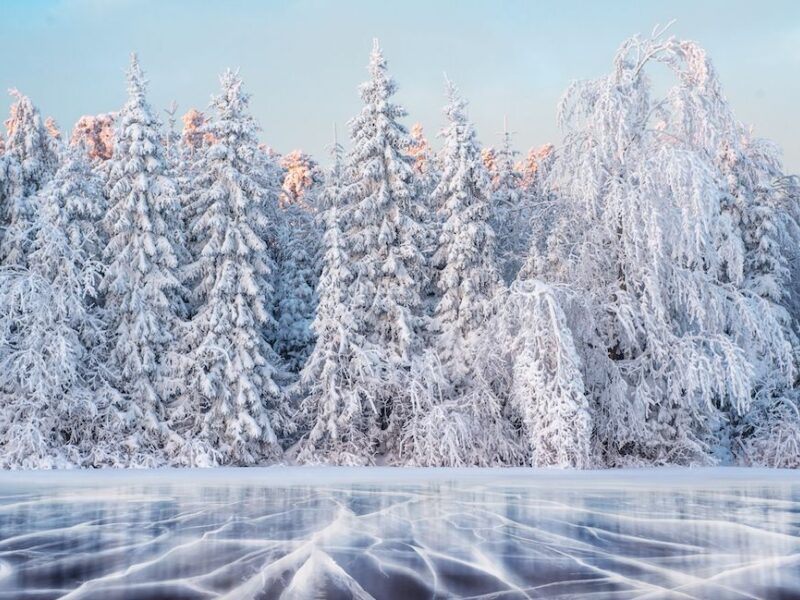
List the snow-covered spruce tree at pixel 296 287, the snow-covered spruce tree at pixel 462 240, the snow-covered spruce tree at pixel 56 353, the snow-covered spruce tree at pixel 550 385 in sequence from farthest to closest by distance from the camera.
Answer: the snow-covered spruce tree at pixel 296 287, the snow-covered spruce tree at pixel 462 240, the snow-covered spruce tree at pixel 56 353, the snow-covered spruce tree at pixel 550 385

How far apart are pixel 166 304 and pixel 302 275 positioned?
592 cm

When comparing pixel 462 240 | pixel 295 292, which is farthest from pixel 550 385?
pixel 295 292

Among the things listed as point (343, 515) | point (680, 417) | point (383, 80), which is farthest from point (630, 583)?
point (383, 80)

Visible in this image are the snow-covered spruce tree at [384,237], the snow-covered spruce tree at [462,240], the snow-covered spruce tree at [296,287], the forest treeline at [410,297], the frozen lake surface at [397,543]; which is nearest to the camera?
the frozen lake surface at [397,543]

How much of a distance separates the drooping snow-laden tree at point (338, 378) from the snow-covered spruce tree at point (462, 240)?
240 centimetres

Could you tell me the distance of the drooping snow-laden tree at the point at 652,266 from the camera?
18797 mm

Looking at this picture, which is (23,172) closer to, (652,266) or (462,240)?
(462,240)

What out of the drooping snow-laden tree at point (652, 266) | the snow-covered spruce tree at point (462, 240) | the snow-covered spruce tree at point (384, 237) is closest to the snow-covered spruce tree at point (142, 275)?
the snow-covered spruce tree at point (384, 237)

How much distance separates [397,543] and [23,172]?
23779mm

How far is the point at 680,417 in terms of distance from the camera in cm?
2033

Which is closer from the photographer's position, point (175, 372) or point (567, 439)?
point (567, 439)

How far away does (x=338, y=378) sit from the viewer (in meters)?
24.8

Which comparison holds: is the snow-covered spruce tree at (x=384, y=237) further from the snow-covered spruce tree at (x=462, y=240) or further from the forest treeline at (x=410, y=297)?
the snow-covered spruce tree at (x=462, y=240)

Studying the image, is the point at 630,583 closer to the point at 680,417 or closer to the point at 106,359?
the point at 680,417
